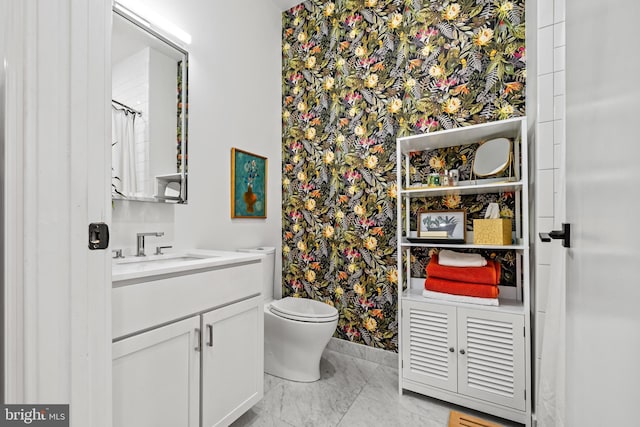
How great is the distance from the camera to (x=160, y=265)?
1267 millimetres

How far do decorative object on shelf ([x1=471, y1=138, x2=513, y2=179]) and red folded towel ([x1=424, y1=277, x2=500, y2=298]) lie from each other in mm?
649

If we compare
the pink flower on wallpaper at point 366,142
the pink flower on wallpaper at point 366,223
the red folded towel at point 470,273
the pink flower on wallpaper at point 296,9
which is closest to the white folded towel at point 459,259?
the red folded towel at point 470,273

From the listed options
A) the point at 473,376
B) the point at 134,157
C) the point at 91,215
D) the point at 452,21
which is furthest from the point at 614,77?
the point at 452,21

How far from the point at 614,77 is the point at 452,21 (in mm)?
1960

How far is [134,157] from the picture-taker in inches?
63.6

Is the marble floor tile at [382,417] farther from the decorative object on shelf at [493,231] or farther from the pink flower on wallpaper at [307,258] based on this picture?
the pink flower on wallpaper at [307,258]

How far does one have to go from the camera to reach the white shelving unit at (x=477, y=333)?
1.53 meters

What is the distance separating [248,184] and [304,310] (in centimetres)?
104

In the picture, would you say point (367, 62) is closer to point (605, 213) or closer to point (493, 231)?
point (493, 231)

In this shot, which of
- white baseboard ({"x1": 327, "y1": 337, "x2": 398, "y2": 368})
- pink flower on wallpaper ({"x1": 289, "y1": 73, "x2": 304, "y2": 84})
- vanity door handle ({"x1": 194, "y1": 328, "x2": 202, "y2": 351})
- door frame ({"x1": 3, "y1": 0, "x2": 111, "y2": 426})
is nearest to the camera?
door frame ({"x1": 3, "y1": 0, "x2": 111, "y2": 426})

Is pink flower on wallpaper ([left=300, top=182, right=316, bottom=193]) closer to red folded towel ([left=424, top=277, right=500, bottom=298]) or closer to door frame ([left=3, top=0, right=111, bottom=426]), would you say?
red folded towel ([left=424, top=277, right=500, bottom=298])

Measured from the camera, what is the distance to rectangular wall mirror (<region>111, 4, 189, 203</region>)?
5.05 feet

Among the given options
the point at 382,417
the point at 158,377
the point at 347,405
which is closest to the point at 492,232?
the point at 382,417

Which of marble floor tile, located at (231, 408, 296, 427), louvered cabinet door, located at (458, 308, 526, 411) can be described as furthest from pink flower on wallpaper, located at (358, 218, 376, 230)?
marble floor tile, located at (231, 408, 296, 427)
